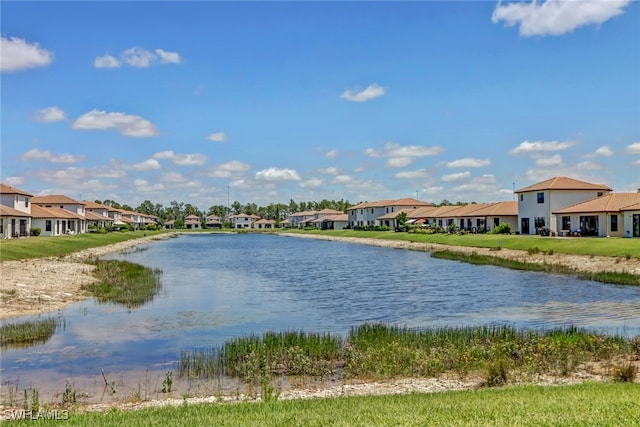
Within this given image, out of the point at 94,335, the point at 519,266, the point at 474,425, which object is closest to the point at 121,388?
the point at 94,335

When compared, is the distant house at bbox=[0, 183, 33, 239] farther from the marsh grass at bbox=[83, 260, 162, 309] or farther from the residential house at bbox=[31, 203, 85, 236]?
the marsh grass at bbox=[83, 260, 162, 309]

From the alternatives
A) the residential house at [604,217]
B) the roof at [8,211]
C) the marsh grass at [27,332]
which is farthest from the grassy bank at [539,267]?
the roof at [8,211]

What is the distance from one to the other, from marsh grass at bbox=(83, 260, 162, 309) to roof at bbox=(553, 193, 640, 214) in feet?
134

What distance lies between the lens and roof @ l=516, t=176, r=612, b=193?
203 ft

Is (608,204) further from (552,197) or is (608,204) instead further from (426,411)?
(426,411)

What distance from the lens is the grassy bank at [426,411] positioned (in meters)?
7.98

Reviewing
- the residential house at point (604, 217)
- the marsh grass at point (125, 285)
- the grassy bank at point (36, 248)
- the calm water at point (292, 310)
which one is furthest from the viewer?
the residential house at point (604, 217)

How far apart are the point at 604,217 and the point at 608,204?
2.08 m

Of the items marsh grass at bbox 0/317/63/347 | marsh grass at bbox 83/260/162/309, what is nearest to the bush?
marsh grass at bbox 83/260/162/309

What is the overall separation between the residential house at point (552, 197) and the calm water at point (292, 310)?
24.2m

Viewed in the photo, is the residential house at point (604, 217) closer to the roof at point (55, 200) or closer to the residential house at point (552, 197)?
the residential house at point (552, 197)

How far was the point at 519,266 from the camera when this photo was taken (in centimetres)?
4206

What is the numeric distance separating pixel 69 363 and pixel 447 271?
3097cm

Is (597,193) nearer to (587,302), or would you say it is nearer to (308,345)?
(587,302)
